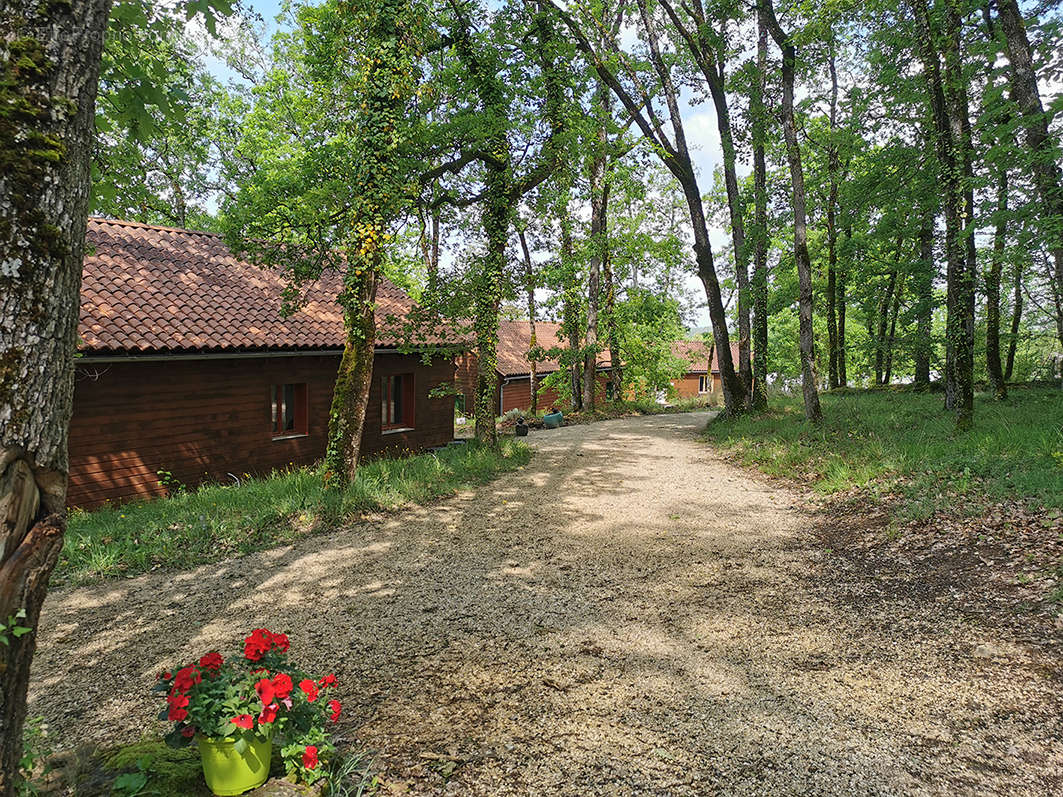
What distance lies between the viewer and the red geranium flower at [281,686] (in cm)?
241

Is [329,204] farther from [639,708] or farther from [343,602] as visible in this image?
[639,708]

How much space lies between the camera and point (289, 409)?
12.6 metres

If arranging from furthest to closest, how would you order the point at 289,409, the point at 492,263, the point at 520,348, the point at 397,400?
1. the point at 520,348
2. the point at 397,400
3. the point at 289,409
4. the point at 492,263

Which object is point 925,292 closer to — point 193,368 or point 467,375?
point 193,368

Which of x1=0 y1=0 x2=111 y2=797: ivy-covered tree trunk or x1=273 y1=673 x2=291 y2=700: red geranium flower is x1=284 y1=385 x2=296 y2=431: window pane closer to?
Result: x1=273 y1=673 x2=291 y2=700: red geranium flower

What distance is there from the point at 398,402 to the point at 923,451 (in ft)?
39.1

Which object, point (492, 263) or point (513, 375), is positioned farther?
point (513, 375)

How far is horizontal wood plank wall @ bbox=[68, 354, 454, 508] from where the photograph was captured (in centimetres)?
914

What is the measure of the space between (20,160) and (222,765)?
2.48 m

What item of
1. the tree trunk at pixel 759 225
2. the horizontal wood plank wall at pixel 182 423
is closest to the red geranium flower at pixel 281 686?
the horizontal wood plank wall at pixel 182 423

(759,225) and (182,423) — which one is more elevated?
(759,225)

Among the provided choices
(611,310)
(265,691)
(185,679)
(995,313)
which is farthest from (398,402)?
Answer: (995,313)

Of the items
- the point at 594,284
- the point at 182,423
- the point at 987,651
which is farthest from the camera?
the point at 594,284

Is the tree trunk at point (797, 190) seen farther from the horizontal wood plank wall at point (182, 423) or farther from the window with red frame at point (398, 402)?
the horizontal wood plank wall at point (182, 423)
